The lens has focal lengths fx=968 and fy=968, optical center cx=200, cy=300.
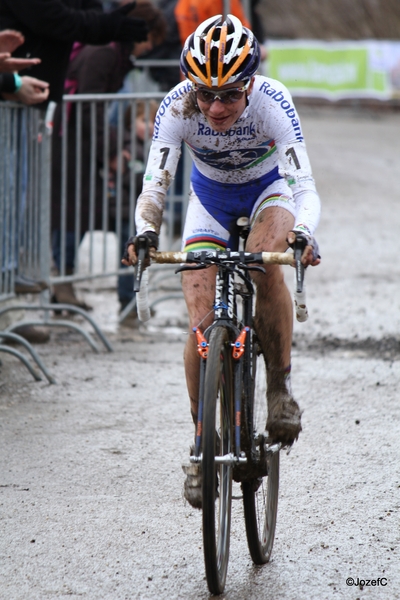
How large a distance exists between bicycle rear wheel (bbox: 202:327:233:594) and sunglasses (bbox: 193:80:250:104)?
1.00 metres

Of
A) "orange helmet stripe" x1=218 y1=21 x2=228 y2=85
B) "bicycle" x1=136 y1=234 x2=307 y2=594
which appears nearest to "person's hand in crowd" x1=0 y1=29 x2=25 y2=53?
"orange helmet stripe" x1=218 y1=21 x2=228 y2=85

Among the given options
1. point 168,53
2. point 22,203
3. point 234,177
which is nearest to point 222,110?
point 234,177

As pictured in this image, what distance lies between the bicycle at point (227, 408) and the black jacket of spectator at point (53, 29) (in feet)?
10.9

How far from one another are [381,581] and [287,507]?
0.86 m

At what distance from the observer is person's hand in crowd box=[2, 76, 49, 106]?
6660 millimetres

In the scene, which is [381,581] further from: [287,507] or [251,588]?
[287,507]

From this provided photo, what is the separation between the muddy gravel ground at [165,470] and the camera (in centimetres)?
393

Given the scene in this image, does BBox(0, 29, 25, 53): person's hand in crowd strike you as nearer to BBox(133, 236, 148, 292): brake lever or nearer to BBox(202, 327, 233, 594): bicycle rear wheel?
BBox(133, 236, 148, 292): brake lever

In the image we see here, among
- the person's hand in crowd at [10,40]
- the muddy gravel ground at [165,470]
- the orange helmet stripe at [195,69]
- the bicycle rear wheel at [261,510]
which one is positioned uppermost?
the person's hand in crowd at [10,40]

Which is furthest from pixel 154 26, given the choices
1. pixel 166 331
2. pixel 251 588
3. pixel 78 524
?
pixel 251 588

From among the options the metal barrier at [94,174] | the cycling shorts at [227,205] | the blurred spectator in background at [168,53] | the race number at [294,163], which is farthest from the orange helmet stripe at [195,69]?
the blurred spectator in background at [168,53]

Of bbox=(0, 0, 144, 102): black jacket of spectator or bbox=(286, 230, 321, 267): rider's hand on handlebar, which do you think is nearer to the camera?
bbox=(286, 230, 321, 267): rider's hand on handlebar

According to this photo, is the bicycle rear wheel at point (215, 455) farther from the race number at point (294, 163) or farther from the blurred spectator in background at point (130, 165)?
the blurred spectator in background at point (130, 165)

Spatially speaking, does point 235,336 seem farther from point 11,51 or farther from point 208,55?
point 11,51
